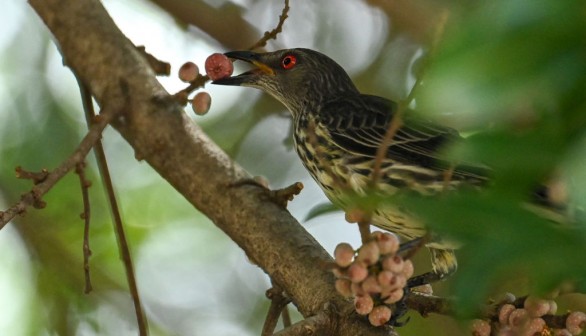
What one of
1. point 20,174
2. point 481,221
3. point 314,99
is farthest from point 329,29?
point 481,221

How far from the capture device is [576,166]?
119 cm

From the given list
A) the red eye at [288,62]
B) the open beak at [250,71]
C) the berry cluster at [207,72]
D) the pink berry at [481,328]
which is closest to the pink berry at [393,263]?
the pink berry at [481,328]

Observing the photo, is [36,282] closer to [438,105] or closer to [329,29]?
[329,29]

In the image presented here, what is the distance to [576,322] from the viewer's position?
2523mm

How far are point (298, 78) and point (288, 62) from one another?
0.10 m

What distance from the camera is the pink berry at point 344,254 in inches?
85.4

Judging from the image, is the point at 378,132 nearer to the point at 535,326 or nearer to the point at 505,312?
the point at 505,312

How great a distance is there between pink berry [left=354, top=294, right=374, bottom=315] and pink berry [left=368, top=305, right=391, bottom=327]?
63mm

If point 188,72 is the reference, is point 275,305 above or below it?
below

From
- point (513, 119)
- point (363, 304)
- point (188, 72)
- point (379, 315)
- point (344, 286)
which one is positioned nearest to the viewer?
point (513, 119)

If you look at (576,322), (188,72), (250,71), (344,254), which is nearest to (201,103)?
(188,72)

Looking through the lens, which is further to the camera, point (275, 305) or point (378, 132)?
point (378, 132)

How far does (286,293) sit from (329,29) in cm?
287

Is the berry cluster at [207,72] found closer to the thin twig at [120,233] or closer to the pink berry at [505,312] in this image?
the thin twig at [120,233]
